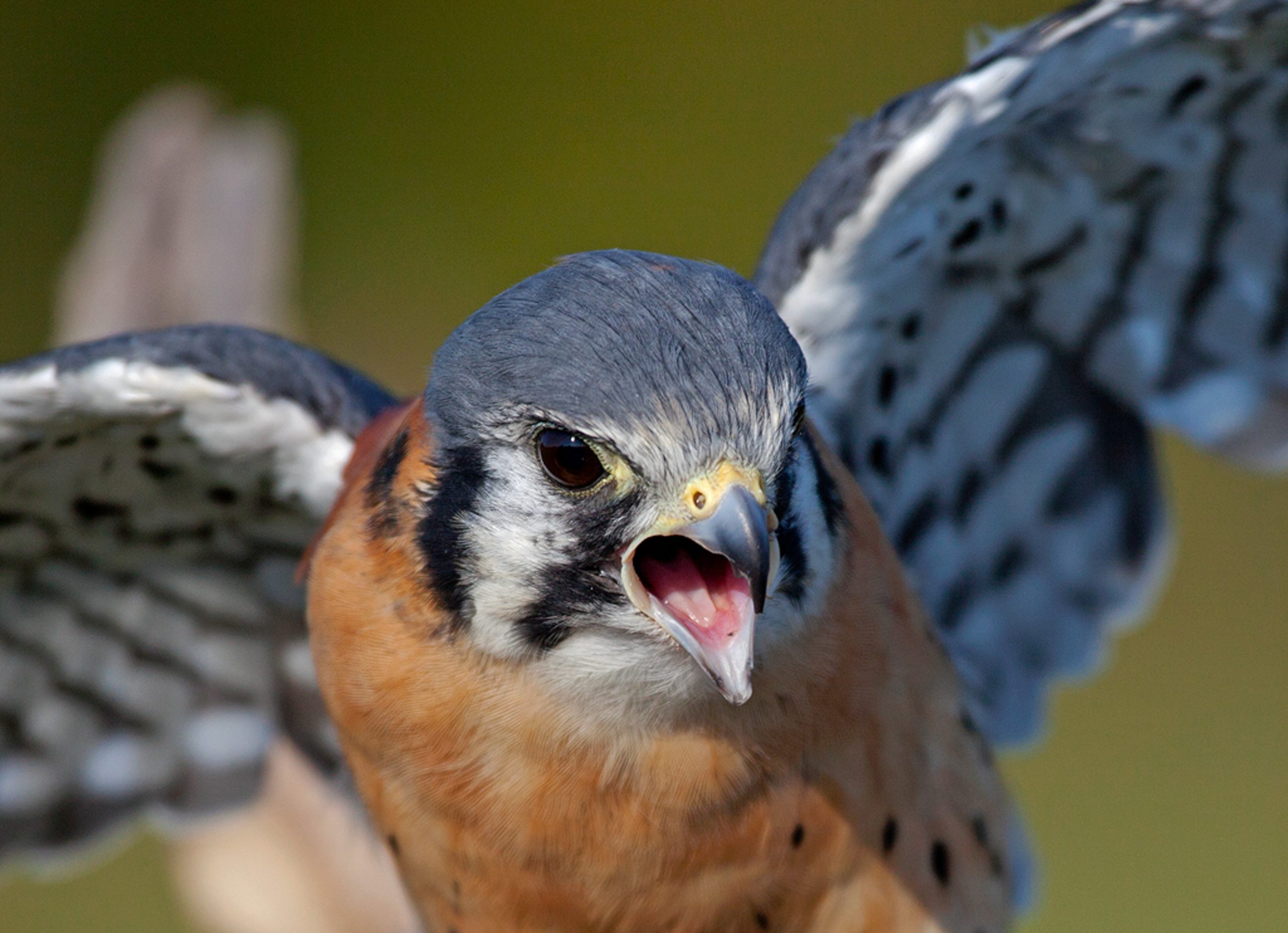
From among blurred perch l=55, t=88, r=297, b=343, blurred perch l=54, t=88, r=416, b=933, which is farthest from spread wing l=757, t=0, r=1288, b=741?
blurred perch l=55, t=88, r=297, b=343

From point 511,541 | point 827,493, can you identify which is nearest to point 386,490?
point 511,541

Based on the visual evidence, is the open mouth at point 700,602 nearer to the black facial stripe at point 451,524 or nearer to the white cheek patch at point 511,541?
the white cheek patch at point 511,541

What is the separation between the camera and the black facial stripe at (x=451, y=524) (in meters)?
1.66

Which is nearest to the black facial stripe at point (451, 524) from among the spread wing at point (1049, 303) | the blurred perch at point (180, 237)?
the spread wing at point (1049, 303)

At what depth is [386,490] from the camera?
6.13 feet

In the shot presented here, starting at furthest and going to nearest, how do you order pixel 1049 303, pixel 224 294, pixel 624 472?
pixel 224 294 < pixel 1049 303 < pixel 624 472

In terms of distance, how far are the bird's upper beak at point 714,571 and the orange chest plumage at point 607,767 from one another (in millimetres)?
241

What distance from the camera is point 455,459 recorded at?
1684 millimetres

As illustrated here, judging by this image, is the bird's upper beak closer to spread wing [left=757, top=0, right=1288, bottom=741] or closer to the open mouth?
the open mouth

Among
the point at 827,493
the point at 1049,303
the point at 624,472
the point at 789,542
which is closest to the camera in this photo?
the point at 624,472

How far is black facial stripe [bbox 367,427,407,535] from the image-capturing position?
1.84m

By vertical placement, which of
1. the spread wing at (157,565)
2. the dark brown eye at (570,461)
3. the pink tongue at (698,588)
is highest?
the dark brown eye at (570,461)

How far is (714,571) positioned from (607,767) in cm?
37

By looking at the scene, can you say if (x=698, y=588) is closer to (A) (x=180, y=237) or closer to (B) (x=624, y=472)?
(B) (x=624, y=472)
